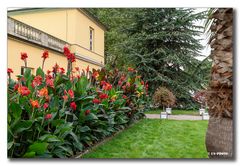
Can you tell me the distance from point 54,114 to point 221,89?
127 centimetres

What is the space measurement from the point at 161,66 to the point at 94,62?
687 mm

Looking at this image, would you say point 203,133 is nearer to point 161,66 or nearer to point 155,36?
point 161,66

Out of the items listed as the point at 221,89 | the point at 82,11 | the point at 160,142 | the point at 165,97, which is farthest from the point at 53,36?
the point at 221,89

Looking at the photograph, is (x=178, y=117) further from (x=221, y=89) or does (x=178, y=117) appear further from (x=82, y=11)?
(x=82, y=11)

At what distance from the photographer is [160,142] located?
2.66m

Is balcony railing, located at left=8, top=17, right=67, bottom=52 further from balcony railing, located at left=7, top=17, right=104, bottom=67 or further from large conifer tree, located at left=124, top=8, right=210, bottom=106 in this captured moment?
large conifer tree, located at left=124, top=8, right=210, bottom=106

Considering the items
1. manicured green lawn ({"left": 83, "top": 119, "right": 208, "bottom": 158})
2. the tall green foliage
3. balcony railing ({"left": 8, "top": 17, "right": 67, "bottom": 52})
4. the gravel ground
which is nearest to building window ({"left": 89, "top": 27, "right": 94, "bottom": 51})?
the tall green foliage

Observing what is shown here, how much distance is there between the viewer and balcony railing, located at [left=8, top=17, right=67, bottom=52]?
2.50 metres

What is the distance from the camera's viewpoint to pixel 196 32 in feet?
9.05

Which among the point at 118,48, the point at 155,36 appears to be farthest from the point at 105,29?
the point at 155,36

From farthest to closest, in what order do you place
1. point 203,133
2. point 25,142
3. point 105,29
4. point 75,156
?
point 105,29 < point 203,133 < point 75,156 < point 25,142

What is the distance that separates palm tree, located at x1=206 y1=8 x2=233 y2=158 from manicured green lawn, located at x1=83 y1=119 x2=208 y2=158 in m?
0.22

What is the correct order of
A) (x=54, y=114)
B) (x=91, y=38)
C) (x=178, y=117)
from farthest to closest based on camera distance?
(x=178, y=117), (x=91, y=38), (x=54, y=114)

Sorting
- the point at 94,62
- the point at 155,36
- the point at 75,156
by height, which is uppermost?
the point at 155,36
